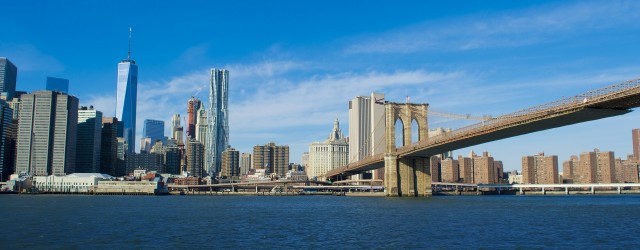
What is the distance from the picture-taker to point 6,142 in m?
194

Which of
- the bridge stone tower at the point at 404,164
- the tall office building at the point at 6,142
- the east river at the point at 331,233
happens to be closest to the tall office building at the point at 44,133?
the tall office building at the point at 6,142

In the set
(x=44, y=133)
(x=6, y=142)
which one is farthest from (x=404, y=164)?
(x=6, y=142)

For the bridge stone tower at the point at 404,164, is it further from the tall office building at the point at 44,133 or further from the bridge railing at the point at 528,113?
the tall office building at the point at 44,133

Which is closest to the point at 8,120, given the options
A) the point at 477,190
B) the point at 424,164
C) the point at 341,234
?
the point at 477,190

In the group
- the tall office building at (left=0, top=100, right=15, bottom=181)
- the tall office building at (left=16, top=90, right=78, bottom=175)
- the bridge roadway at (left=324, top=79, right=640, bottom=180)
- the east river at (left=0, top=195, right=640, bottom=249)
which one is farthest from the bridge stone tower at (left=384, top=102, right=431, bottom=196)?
the tall office building at (left=0, top=100, right=15, bottom=181)

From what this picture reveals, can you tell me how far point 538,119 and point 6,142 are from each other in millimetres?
184251

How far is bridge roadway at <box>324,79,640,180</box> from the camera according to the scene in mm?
45188

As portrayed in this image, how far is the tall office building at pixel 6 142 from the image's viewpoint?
190m

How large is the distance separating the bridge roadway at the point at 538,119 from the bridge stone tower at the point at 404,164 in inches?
71.9

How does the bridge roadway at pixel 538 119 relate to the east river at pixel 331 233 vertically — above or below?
above

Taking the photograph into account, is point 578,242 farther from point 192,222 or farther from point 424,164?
point 424,164

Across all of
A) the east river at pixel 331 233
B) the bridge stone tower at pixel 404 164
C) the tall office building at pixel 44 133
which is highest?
the tall office building at pixel 44 133

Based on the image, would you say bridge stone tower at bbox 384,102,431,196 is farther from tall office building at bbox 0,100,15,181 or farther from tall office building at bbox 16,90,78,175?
tall office building at bbox 0,100,15,181

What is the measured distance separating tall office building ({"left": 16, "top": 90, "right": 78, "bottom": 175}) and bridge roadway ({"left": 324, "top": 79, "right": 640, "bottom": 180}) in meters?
142
